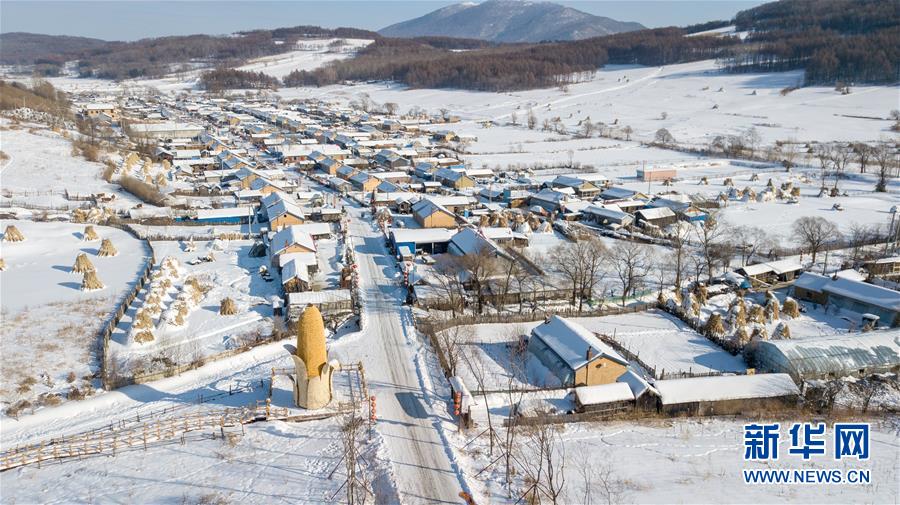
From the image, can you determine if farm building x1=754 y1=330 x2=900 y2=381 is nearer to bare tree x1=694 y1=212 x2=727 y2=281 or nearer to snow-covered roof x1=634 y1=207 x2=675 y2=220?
bare tree x1=694 y1=212 x2=727 y2=281

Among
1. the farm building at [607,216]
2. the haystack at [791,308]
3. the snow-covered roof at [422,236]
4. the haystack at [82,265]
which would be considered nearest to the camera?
the haystack at [791,308]

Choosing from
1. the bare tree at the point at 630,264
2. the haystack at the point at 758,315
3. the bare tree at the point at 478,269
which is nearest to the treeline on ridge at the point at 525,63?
the bare tree at the point at 630,264

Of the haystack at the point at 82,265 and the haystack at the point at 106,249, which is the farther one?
the haystack at the point at 106,249

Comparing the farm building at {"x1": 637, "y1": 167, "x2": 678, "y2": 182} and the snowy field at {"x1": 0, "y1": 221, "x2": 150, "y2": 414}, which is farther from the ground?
the farm building at {"x1": 637, "y1": 167, "x2": 678, "y2": 182}

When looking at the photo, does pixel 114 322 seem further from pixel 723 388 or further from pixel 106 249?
pixel 723 388

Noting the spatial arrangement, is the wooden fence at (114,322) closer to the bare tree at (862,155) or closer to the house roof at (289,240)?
the house roof at (289,240)

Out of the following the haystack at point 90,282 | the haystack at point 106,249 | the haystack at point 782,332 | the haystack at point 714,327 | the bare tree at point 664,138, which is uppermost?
the bare tree at point 664,138

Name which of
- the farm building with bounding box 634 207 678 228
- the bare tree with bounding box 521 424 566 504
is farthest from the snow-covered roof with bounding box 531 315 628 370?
the farm building with bounding box 634 207 678 228
